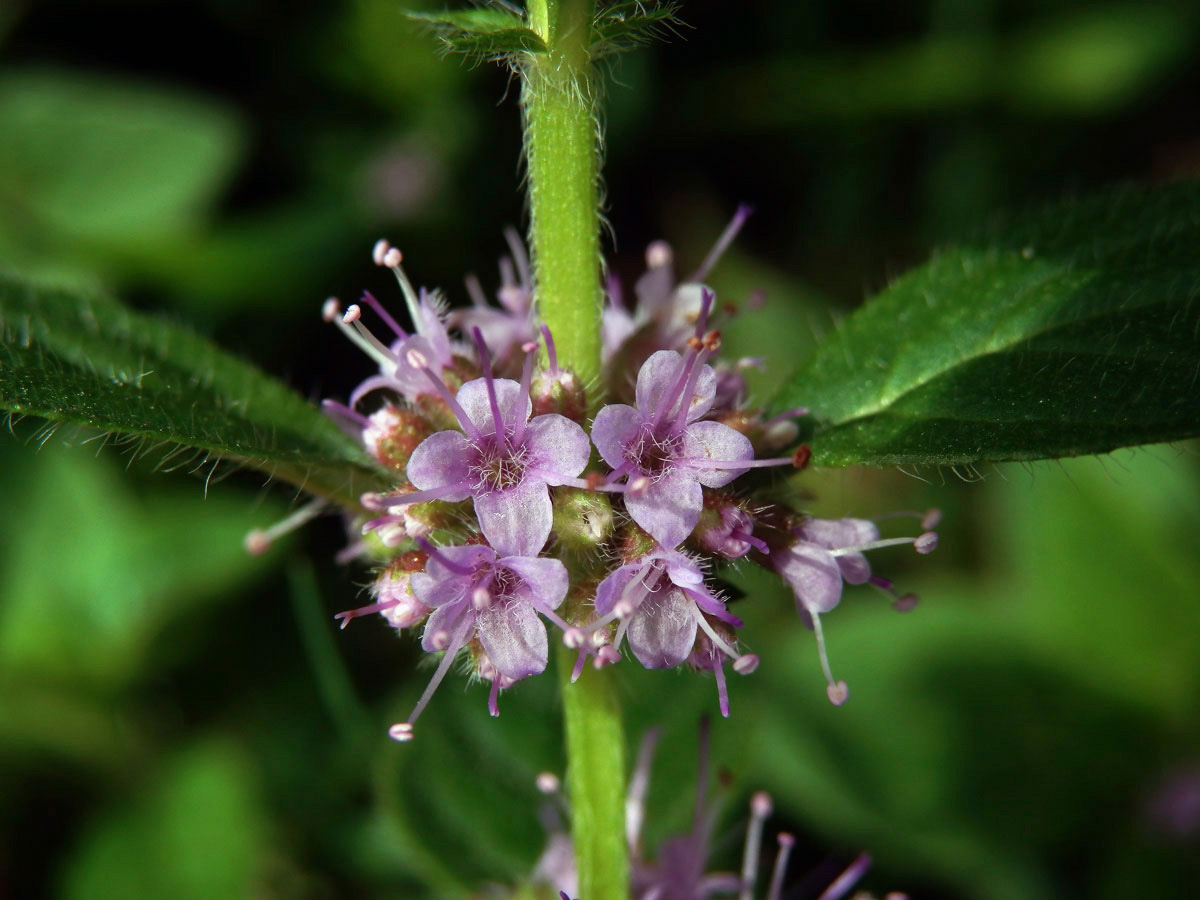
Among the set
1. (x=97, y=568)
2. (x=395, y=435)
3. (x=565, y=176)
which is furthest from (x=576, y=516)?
(x=97, y=568)

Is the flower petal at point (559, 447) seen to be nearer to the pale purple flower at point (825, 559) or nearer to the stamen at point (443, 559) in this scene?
the stamen at point (443, 559)

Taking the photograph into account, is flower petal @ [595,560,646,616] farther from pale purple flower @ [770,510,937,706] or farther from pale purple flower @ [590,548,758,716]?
pale purple flower @ [770,510,937,706]

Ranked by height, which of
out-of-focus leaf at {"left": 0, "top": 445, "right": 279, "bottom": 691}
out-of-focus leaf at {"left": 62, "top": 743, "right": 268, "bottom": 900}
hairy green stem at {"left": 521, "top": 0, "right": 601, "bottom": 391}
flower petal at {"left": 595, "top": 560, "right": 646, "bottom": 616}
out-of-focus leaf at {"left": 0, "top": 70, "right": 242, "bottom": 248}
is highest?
hairy green stem at {"left": 521, "top": 0, "right": 601, "bottom": 391}

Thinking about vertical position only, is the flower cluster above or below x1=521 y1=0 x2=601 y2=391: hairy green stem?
below

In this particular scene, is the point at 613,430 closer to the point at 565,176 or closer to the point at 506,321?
the point at 565,176

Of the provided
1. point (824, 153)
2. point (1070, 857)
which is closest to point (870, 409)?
point (1070, 857)

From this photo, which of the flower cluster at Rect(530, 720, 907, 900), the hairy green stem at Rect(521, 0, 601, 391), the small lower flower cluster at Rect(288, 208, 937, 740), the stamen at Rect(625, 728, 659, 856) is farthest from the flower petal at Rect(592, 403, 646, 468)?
the stamen at Rect(625, 728, 659, 856)

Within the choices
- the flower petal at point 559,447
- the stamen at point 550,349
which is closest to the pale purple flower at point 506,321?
the stamen at point 550,349
